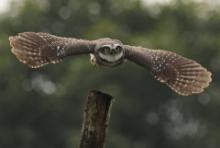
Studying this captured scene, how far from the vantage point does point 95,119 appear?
1170 cm

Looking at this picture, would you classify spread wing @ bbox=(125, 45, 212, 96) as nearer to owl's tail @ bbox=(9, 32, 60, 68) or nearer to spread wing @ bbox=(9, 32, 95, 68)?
spread wing @ bbox=(9, 32, 95, 68)

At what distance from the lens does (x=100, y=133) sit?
11.7 m

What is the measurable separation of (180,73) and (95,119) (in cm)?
230

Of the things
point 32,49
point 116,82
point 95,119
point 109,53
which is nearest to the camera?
point 95,119

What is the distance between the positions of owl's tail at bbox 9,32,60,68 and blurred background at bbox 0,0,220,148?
2198 centimetres

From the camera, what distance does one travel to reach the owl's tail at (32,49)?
13.5 meters

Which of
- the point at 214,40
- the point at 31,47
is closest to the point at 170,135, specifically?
the point at 214,40

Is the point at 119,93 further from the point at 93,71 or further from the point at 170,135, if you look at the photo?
the point at 170,135

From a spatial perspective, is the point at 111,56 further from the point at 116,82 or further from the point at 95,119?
the point at 116,82

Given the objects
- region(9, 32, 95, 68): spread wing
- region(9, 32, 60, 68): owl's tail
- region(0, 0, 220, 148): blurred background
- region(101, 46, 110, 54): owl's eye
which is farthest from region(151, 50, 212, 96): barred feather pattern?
region(0, 0, 220, 148): blurred background

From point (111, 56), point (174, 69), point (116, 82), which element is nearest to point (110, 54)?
point (111, 56)

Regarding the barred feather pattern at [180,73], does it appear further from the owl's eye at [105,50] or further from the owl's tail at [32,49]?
the owl's tail at [32,49]

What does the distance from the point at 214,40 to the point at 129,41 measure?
3.47m

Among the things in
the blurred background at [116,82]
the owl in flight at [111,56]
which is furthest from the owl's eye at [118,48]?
the blurred background at [116,82]
